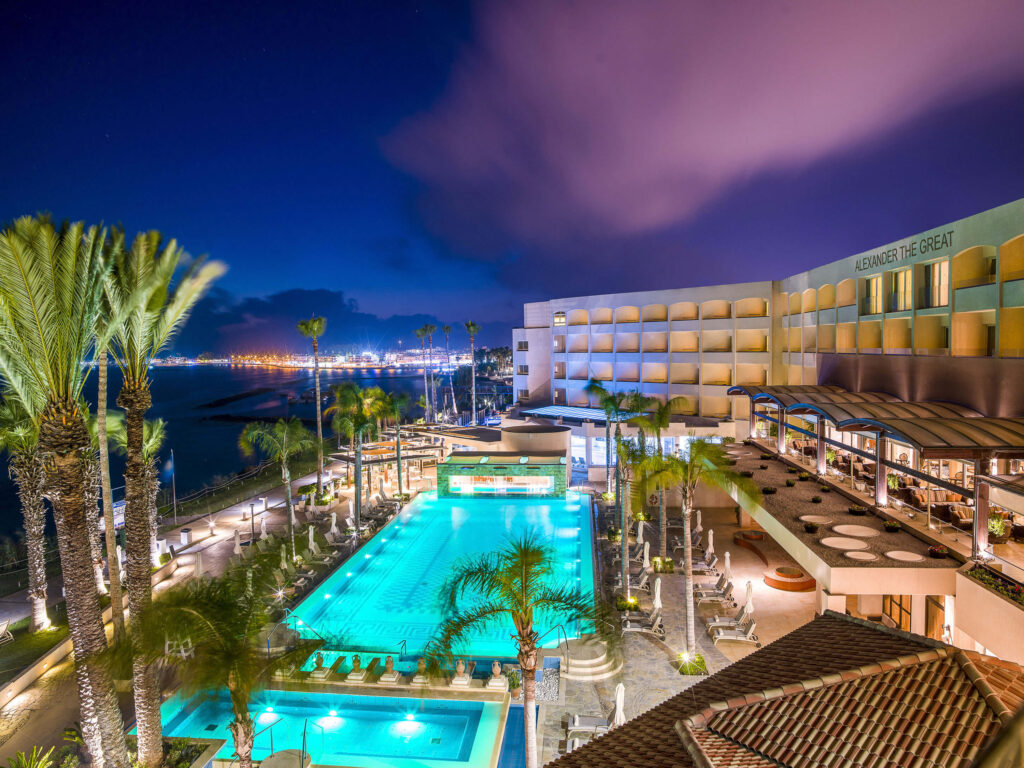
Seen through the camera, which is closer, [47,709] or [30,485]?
[47,709]

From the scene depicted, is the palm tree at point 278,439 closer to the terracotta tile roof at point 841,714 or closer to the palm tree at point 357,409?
the palm tree at point 357,409

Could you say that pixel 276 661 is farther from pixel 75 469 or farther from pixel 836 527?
pixel 836 527

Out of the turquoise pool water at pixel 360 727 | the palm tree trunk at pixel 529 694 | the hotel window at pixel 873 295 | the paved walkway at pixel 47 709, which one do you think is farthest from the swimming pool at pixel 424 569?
the hotel window at pixel 873 295

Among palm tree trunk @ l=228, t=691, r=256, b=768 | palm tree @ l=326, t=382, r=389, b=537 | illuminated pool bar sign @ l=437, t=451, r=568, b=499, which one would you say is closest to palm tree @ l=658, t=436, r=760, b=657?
palm tree trunk @ l=228, t=691, r=256, b=768

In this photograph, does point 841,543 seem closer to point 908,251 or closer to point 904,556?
point 904,556

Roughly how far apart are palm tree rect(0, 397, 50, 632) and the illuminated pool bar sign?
52.4 feet

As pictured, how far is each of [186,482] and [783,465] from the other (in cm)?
6132

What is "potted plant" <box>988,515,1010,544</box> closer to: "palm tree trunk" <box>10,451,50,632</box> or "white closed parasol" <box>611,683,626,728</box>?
"white closed parasol" <box>611,683,626,728</box>

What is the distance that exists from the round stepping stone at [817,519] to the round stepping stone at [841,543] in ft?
4.12

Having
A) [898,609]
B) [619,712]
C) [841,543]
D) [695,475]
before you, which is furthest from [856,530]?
[619,712]

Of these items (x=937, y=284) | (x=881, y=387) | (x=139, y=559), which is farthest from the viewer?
(x=881, y=387)

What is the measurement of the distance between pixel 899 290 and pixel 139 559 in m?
28.6

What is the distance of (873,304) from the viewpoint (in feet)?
87.9

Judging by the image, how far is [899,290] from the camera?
24.0m
